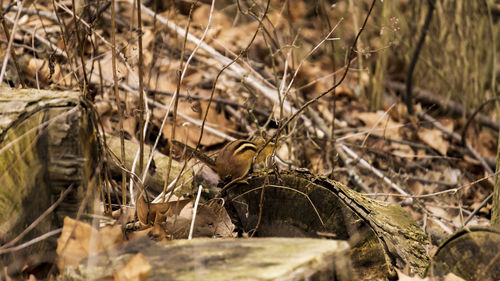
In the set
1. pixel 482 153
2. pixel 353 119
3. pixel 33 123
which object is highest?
pixel 33 123

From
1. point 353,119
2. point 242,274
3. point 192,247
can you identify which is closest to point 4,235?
point 192,247

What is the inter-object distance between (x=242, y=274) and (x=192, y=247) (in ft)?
0.94

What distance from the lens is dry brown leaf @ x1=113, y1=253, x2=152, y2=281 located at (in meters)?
1.68

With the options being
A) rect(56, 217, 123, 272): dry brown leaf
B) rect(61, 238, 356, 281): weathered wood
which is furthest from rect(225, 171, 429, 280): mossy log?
rect(56, 217, 123, 272): dry brown leaf

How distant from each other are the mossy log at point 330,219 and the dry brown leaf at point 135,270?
34.1 inches

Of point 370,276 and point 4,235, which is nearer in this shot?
point 4,235

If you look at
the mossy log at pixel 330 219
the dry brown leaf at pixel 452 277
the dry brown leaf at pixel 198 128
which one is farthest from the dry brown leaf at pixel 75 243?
the dry brown leaf at pixel 198 128

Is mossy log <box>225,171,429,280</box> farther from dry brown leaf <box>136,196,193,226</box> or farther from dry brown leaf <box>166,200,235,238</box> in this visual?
dry brown leaf <box>136,196,193,226</box>

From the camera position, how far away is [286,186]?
2.65 m

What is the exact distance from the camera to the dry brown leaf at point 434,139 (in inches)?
208

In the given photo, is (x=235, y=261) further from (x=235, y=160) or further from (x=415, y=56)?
(x=415, y=56)

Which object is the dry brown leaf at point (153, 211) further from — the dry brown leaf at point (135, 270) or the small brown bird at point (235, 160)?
the dry brown leaf at point (135, 270)

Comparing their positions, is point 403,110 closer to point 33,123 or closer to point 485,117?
point 485,117

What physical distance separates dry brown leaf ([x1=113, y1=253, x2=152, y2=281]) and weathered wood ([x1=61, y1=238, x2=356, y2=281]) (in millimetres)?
75
